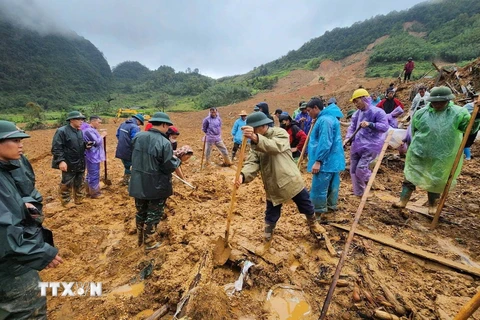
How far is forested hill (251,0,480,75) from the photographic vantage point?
2958 centimetres

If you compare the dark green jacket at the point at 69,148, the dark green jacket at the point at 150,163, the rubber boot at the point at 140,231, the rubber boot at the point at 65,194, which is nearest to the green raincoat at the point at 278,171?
the dark green jacket at the point at 150,163

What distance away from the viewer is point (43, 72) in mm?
42562

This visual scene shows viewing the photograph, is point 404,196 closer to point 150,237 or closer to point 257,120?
point 257,120

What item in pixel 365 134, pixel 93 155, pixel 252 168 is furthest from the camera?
pixel 93 155

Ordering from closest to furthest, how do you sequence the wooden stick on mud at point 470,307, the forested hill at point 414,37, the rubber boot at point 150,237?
the wooden stick on mud at point 470,307 < the rubber boot at point 150,237 < the forested hill at point 414,37

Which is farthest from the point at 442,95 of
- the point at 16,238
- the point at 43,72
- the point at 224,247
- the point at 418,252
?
the point at 43,72

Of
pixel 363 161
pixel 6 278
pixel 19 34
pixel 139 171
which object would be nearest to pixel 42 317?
pixel 6 278

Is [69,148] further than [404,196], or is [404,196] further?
[69,148]

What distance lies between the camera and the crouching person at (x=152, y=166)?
3236 mm

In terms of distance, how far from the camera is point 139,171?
3277mm

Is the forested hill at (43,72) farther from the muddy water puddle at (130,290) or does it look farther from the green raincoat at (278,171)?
the green raincoat at (278,171)

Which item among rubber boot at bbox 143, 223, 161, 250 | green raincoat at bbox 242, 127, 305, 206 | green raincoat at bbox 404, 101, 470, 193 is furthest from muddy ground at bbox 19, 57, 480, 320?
green raincoat at bbox 242, 127, 305, 206

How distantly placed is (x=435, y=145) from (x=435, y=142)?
0.04m

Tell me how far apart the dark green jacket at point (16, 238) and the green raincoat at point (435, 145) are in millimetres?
4545
